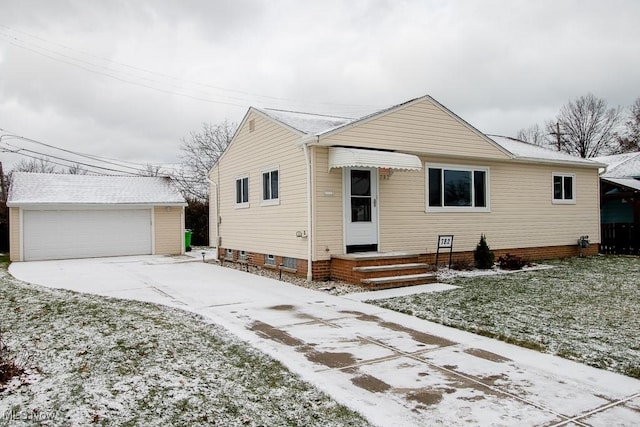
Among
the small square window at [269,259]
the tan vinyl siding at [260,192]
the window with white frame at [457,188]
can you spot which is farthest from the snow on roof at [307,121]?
the small square window at [269,259]

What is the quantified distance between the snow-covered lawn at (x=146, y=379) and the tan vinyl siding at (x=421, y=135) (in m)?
5.98

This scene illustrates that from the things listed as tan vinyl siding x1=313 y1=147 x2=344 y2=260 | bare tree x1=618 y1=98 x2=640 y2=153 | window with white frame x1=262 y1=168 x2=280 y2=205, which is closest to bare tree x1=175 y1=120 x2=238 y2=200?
window with white frame x1=262 y1=168 x2=280 y2=205

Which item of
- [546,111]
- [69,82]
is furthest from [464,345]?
[546,111]

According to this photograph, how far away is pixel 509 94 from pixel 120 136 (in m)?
35.4

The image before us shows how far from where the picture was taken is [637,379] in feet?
14.0

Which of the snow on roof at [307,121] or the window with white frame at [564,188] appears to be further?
the window with white frame at [564,188]

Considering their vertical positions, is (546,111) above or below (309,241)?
above

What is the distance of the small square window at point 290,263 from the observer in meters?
11.5

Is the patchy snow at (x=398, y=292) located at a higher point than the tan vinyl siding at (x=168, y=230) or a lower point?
lower

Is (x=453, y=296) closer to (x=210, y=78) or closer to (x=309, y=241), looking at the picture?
(x=309, y=241)

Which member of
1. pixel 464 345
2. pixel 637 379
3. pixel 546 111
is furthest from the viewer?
pixel 546 111

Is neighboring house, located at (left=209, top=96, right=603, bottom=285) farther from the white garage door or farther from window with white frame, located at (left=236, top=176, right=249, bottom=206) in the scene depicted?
the white garage door

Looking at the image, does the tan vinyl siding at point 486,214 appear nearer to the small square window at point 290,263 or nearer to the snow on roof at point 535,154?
the snow on roof at point 535,154

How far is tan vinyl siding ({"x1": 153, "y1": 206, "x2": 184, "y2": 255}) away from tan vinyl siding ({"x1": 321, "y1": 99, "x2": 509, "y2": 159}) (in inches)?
496
